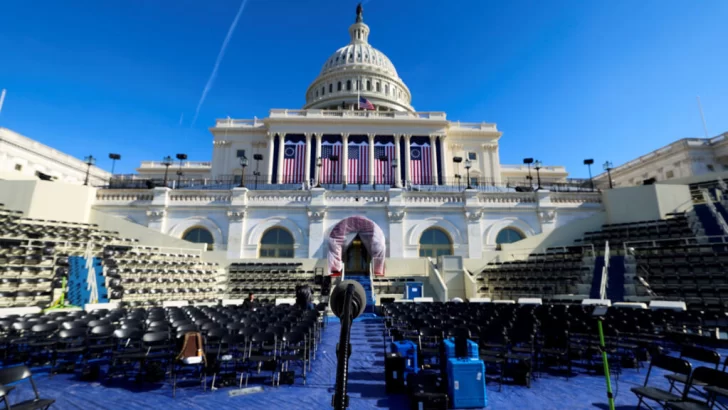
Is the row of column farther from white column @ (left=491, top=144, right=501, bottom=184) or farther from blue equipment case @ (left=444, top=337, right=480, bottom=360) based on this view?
blue equipment case @ (left=444, top=337, right=480, bottom=360)

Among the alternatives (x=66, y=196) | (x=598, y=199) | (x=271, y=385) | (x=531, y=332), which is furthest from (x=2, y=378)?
(x=598, y=199)

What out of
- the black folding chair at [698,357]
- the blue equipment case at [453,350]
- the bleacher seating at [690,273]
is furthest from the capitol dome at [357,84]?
the black folding chair at [698,357]

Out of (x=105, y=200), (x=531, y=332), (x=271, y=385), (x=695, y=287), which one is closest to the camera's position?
(x=271, y=385)

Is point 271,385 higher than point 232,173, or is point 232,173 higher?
point 232,173

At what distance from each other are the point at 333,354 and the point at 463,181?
37.4m

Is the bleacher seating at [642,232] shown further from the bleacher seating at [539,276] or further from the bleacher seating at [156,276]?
the bleacher seating at [156,276]

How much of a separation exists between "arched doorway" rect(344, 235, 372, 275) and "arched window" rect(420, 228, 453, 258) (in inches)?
190

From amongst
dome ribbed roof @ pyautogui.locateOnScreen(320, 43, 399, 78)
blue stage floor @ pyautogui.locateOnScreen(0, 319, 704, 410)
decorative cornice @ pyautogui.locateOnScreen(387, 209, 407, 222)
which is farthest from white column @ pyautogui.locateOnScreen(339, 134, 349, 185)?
blue stage floor @ pyautogui.locateOnScreen(0, 319, 704, 410)

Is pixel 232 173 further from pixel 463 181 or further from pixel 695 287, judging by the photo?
pixel 695 287

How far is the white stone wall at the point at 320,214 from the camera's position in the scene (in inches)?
1116

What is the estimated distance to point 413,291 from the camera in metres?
22.7

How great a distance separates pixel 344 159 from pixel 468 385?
37465mm

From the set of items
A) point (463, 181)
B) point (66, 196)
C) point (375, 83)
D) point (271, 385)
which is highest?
point (375, 83)

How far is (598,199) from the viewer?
3083 cm
